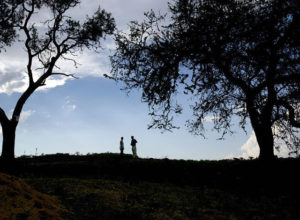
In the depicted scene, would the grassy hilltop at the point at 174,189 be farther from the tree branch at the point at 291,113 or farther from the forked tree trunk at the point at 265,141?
the tree branch at the point at 291,113

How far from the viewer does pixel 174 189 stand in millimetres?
13328

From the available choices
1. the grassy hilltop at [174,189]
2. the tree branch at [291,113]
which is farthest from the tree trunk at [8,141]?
the tree branch at [291,113]

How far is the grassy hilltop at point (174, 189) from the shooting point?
9.54 meters

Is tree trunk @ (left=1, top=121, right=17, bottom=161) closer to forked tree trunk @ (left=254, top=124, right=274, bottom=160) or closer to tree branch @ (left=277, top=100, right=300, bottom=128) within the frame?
forked tree trunk @ (left=254, top=124, right=274, bottom=160)

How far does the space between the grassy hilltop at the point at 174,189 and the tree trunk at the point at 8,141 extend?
3.71ft

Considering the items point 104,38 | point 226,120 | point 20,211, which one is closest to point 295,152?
point 226,120

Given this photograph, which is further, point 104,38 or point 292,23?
point 104,38

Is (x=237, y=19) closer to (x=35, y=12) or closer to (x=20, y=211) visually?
(x=20, y=211)

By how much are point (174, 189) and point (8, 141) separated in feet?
44.4

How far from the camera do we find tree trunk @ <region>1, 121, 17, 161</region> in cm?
2002

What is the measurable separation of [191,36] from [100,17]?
15343 mm

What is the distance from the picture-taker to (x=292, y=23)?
396 inches

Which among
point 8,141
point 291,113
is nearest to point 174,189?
point 291,113

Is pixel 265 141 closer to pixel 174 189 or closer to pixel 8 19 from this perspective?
pixel 174 189
